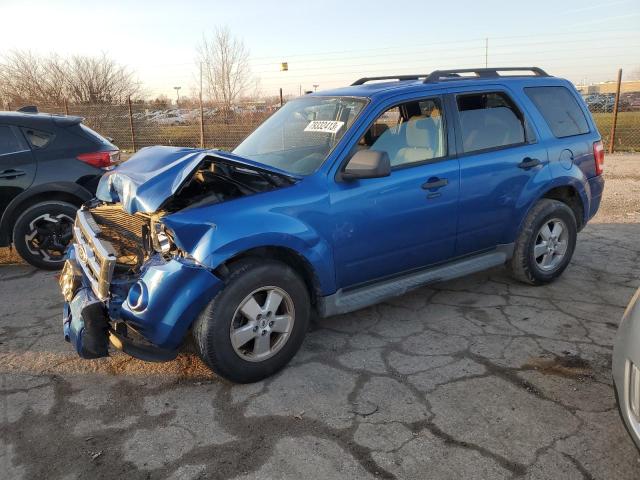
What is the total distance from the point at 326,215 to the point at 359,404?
1.18 m

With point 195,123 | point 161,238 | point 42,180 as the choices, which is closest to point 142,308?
point 161,238

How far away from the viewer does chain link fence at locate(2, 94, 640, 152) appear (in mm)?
14234

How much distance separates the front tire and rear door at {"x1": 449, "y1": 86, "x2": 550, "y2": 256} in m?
1.55

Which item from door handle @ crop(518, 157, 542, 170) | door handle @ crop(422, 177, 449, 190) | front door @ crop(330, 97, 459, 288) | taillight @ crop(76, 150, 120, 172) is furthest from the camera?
taillight @ crop(76, 150, 120, 172)

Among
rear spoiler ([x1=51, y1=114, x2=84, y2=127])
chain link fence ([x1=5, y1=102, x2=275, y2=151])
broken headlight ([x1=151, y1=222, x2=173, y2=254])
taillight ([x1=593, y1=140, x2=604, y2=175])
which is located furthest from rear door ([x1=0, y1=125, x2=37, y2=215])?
chain link fence ([x1=5, y1=102, x2=275, y2=151])

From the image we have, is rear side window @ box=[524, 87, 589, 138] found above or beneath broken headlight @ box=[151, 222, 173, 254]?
above

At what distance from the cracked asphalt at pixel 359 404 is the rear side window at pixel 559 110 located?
1547 millimetres

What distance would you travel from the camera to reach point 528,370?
329 cm

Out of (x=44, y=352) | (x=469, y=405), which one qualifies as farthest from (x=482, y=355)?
(x=44, y=352)

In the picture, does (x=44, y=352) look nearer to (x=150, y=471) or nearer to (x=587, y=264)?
(x=150, y=471)

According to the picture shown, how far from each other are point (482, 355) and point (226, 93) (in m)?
21.1

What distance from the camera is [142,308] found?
2.89m

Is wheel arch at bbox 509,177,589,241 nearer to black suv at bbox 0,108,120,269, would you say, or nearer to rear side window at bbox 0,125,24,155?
black suv at bbox 0,108,120,269

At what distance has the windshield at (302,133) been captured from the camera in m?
3.60
